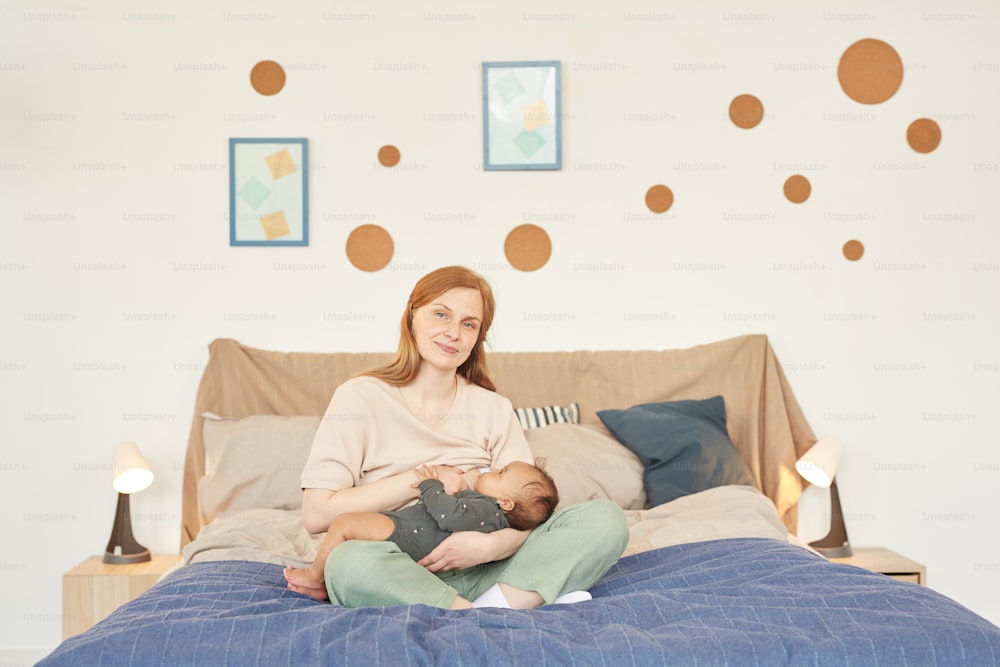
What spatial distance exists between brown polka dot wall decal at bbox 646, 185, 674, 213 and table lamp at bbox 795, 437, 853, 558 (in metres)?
0.92

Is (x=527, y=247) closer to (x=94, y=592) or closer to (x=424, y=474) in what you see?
(x=424, y=474)

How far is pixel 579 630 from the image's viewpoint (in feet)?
4.99

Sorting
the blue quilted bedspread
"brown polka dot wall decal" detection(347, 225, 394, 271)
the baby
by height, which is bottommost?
the blue quilted bedspread

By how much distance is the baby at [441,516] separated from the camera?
5.83ft

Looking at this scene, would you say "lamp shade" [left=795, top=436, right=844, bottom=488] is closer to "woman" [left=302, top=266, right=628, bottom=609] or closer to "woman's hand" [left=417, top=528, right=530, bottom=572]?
"woman" [left=302, top=266, right=628, bottom=609]

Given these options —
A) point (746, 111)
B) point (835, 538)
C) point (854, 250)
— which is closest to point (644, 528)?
point (835, 538)

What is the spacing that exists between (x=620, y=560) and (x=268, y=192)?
173 cm

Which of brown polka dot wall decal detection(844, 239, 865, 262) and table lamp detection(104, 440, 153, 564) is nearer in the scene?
table lamp detection(104, 440, 153, 564)

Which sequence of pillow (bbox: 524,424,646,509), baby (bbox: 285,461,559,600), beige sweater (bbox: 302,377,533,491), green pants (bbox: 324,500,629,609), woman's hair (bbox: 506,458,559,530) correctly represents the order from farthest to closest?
pillow (bbox: 524,424,646,509) < beige sweater (bbox: 302,377,533,491) < woman's hair (bbox: 506,458,559,530) < baby (bbox: 285,461,559,600) < green pants (bbox: 324,500,629,609)

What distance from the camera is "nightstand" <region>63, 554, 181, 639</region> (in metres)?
2.70

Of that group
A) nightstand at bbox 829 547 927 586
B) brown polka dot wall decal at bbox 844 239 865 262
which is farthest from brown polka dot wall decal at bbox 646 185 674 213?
nightstand at bbox 829 547 927 586

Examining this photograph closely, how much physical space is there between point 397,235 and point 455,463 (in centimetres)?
120

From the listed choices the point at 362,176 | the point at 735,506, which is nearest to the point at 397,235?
the point at 362,176

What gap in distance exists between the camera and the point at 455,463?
2113 millimetres
